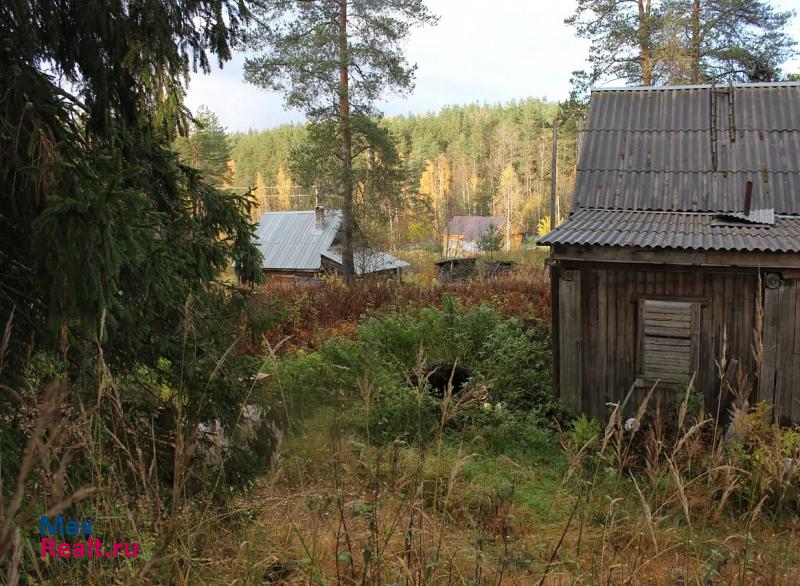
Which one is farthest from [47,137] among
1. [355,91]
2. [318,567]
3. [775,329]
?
[355,91]

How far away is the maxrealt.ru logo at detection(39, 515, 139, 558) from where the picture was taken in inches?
73.5

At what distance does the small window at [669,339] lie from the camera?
7.20 meters

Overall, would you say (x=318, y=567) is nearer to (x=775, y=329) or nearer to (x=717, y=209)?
(x=775, y=329)

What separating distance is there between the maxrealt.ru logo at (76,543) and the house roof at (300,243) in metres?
23.3

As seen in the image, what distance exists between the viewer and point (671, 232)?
7.14 metres

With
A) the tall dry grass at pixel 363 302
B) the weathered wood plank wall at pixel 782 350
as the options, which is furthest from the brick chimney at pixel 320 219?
the weathered wood plank wall at pixel 782 350

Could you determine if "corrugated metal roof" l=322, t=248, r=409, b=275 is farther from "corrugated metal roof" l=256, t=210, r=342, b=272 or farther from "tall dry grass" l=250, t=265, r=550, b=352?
"tall dry grass" l=250, t=265, r=550, b=352

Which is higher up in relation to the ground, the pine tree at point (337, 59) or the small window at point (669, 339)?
the pine tree at point (337, 59)

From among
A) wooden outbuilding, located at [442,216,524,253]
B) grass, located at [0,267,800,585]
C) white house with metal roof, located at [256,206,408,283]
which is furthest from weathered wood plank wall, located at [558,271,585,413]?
wooden outbuilding, located at [442,216,524,253]

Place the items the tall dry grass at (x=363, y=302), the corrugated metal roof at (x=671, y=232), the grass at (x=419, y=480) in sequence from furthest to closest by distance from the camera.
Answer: the tall dry grass at (x=363, y=302) < the corrugated metal roof at (x=671, y=232) < the grass at (x=419, y=480)

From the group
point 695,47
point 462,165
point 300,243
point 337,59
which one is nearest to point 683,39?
point 695,47

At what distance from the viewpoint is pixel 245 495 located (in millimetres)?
4082

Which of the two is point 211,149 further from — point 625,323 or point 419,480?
point 419,480

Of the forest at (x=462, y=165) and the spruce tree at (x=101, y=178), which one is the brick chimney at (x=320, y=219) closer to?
the forest at (x=462, y=165)
